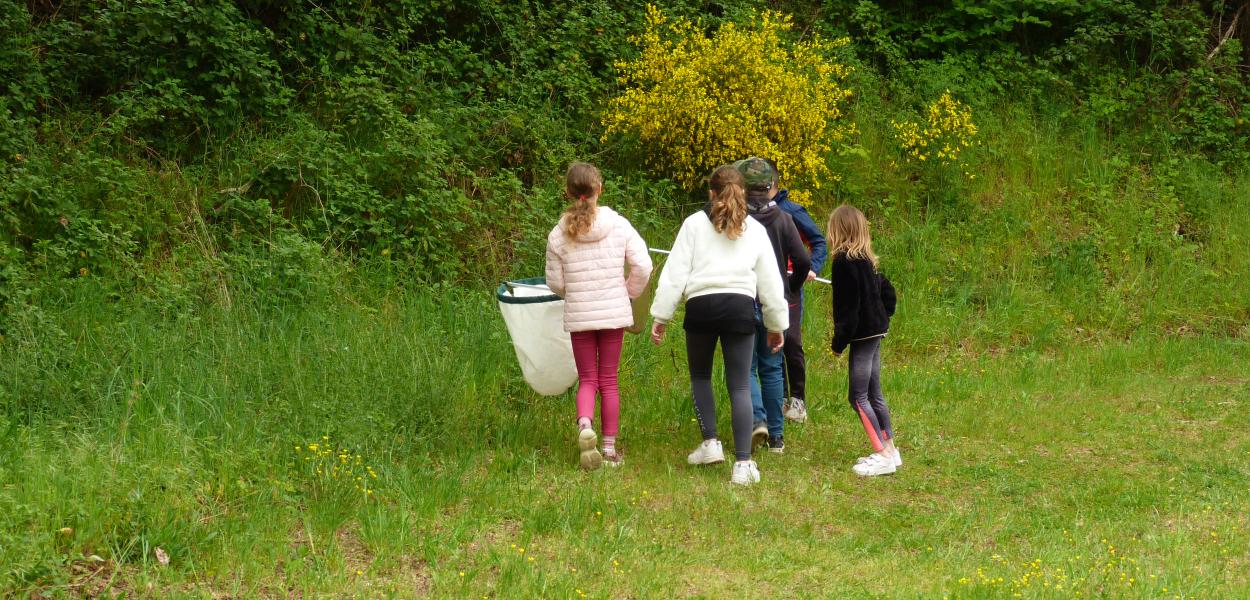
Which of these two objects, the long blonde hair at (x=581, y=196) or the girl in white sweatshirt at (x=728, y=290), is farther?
the long blonde hair at (x=581, y=196)

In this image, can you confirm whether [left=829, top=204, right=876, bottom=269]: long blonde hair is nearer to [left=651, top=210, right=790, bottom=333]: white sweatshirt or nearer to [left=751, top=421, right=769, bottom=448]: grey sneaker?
[left=651, top=210, right=790, bottom=333]: white sweatshirt

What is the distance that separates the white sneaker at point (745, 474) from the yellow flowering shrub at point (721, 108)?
4749 mm

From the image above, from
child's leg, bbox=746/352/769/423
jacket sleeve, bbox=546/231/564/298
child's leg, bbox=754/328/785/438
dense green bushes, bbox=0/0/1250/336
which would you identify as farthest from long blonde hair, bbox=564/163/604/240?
dense green bushes, bbox=0/0/1250/336

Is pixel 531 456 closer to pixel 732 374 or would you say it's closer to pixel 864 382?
pixel 732 374

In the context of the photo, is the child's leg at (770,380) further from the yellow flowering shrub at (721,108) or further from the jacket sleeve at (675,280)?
the yellow flowering shrub at (721,108)

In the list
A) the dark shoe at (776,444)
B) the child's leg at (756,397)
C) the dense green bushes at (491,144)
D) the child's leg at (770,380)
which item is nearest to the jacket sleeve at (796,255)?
the child's leg at (770,380)

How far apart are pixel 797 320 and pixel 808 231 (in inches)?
22.7

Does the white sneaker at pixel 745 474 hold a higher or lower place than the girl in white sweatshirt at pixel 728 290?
lower

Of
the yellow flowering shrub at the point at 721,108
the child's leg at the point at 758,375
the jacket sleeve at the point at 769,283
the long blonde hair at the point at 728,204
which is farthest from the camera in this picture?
the yellow flowering shrub at the point at 721,108

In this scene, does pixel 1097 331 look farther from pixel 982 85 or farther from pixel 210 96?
pixel 210 96

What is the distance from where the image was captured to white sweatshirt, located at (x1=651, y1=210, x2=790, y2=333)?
6547 mm

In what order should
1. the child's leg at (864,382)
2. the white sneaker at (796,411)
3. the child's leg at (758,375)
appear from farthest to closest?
the white sneaker at (796,411)
the child's leg at (758,375)
the child's leg at (864,382)

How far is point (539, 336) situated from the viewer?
22.9 ft

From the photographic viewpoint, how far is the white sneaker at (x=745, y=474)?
6.76m
